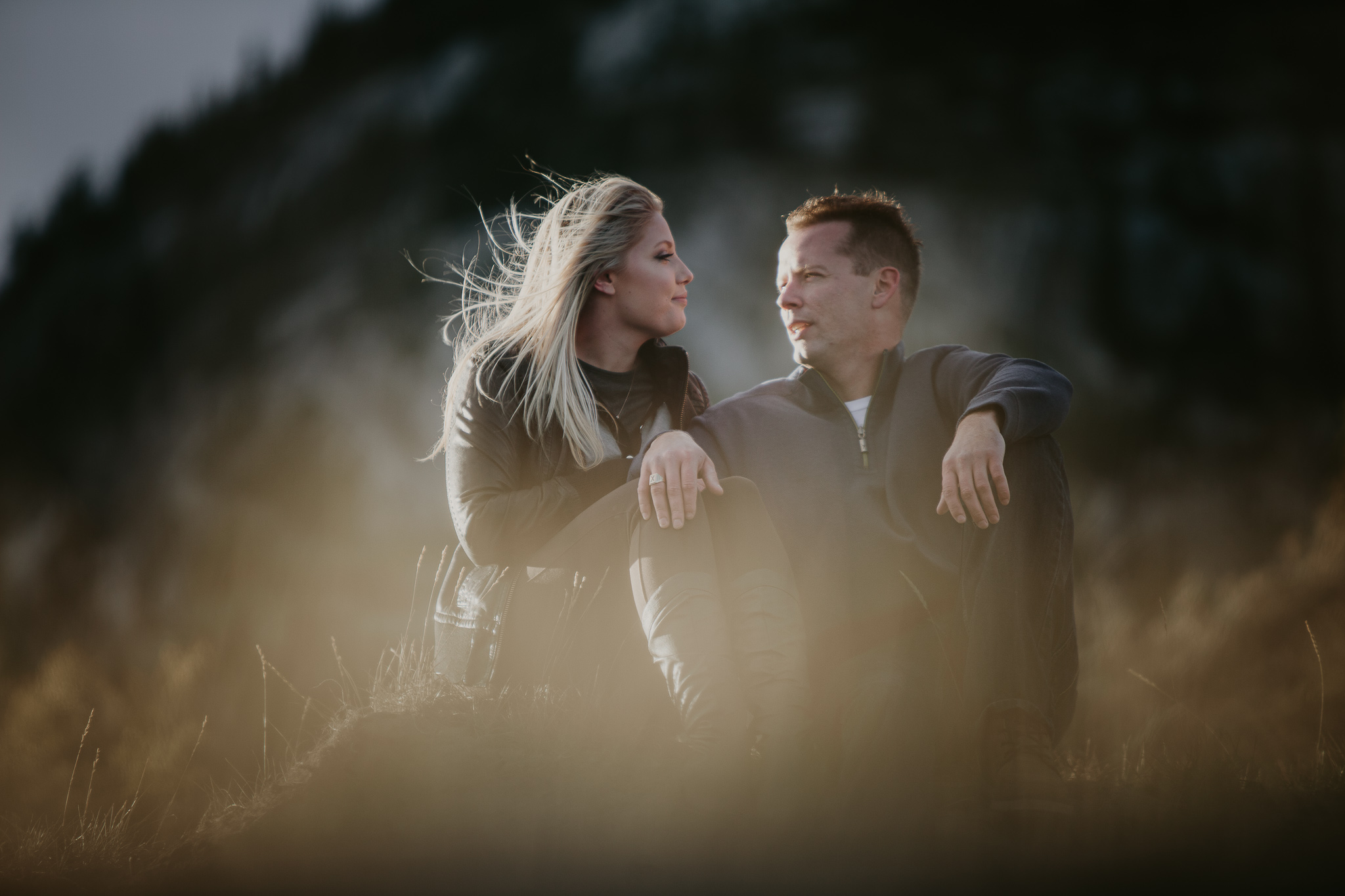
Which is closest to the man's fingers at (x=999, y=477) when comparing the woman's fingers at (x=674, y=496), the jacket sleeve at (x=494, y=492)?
the woman's fingers at (x=674, y=496)

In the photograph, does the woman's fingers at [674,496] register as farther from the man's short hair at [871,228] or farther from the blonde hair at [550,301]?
the man's short hair at [871,228]

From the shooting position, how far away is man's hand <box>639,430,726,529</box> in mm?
2355

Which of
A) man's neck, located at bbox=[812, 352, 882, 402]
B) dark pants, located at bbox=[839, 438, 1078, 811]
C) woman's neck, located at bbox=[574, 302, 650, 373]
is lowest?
dark pants, located at bbox=[839, 438, 1078, 811]

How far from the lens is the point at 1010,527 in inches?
98.5

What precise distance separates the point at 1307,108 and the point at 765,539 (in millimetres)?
10642

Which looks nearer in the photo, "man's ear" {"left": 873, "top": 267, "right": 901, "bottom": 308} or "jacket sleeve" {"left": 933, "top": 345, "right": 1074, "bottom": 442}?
"jacket sleeve" {"left": 933, "top": 345, "right": 1074, "bottom": 442}

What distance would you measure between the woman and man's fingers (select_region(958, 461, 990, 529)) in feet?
1.80

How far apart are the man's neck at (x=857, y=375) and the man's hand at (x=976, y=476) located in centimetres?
75

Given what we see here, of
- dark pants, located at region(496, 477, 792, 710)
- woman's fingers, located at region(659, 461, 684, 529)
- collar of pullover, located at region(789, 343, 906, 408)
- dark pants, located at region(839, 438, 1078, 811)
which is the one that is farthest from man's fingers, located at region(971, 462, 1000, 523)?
woman's fingers, located at region(659, 461, 684, 529)

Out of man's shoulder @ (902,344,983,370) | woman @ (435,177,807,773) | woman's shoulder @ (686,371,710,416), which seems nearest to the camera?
woman @ (435,177,807,773)

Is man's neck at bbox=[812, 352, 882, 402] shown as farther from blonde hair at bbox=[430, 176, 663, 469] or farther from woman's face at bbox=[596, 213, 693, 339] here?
blonde hair at bbox=[430, 176, 663, 469]

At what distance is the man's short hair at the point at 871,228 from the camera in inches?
128

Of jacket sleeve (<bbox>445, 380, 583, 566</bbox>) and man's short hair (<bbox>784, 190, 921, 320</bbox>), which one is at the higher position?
man's short hair (<bbox>784, 190, 921, 320</bbox>)

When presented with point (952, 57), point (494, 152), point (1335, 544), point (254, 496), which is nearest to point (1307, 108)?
point (952, 57)
